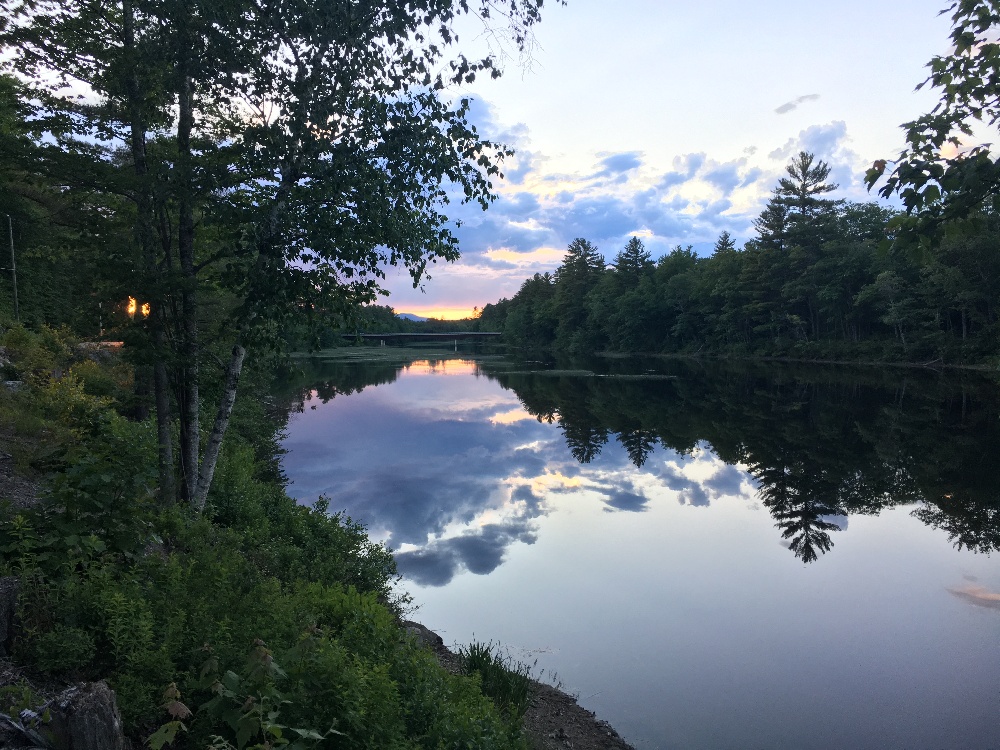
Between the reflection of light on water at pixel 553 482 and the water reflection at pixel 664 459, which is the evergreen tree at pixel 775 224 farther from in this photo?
the reflection of light on water at pixel 553 482

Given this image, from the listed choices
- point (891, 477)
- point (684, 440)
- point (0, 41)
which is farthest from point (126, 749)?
point (684, 440)

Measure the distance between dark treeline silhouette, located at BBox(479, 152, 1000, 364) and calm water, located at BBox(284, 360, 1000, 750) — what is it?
35.3ft

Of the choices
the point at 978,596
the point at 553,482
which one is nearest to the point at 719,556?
the point at 978,596

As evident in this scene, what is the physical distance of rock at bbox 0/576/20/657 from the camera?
4516 mm

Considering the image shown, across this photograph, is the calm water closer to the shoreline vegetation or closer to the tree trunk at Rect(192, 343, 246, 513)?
the shoreline vegetation

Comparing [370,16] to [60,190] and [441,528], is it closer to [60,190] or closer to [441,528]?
[60,190]

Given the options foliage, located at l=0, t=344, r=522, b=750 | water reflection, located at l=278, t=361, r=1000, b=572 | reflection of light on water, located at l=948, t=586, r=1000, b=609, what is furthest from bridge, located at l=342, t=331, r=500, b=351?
foliage, located at l=0, t=344, r=522, b=750

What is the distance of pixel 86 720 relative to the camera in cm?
335

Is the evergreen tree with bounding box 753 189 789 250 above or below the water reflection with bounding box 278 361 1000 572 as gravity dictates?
above

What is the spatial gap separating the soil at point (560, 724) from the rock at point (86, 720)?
14.0 feet

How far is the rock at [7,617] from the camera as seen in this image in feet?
14.8

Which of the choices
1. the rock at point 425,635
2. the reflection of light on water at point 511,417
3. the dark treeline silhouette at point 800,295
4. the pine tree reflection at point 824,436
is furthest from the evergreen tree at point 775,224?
the rock at point 425,635

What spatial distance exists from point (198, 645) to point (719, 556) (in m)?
11.2

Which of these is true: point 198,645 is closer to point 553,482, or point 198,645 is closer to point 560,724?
point 560,724
